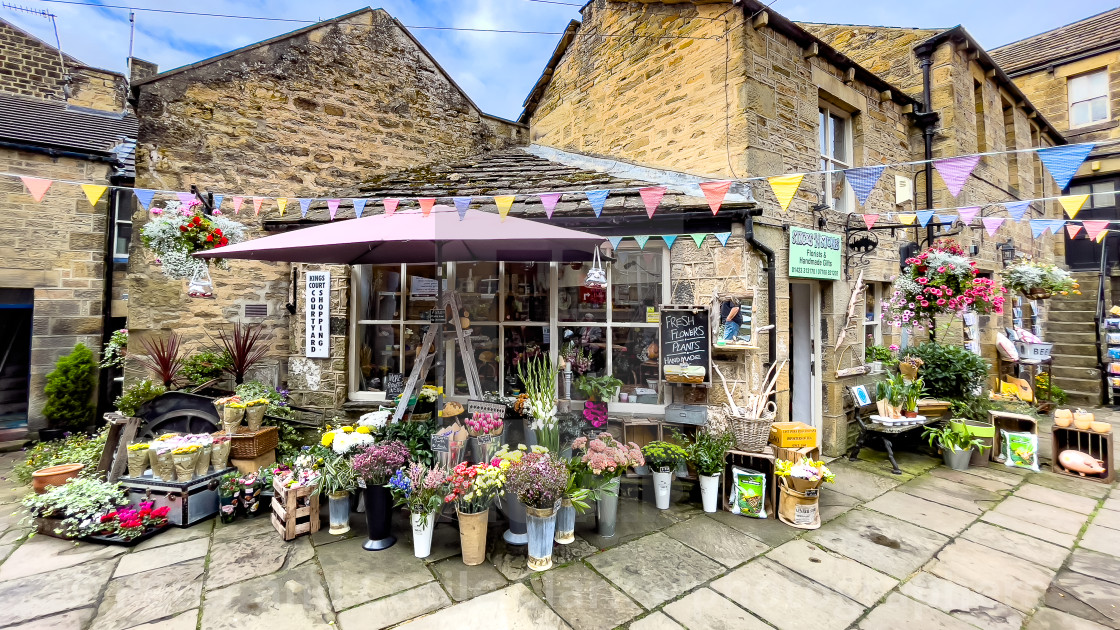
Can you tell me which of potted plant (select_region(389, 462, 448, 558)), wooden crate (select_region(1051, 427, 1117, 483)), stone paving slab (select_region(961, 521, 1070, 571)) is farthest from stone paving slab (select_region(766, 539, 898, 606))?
wooden crate (select_region(1051, 427, 1117, 483))

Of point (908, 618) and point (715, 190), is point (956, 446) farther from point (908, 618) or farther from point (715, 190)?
point (715, 190)

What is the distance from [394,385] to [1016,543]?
6139 mm

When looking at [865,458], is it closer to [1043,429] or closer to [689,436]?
[689,436]

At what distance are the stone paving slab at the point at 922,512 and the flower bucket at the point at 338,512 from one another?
4829mm

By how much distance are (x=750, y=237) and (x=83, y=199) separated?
9474 mm

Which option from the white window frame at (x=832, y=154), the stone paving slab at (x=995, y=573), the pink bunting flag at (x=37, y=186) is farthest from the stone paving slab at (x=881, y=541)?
the pink bunting flag at (x=37, y=186)

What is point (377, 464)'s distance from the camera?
3.48 meters

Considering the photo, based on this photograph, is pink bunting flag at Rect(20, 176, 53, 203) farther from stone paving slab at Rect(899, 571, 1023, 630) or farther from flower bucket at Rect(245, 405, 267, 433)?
stone paving slab at Rect(899, 571, 1023, 630)

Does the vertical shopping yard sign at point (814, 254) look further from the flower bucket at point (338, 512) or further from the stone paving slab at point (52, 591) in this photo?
the stone paving slab at point (52, 591)

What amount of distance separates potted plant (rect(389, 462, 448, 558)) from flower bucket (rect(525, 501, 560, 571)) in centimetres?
68

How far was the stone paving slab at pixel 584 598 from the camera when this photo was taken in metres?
2.75

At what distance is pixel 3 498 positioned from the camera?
465cm

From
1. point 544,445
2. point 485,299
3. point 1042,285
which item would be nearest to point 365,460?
point 544,445

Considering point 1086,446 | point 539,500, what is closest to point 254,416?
point 539,500
